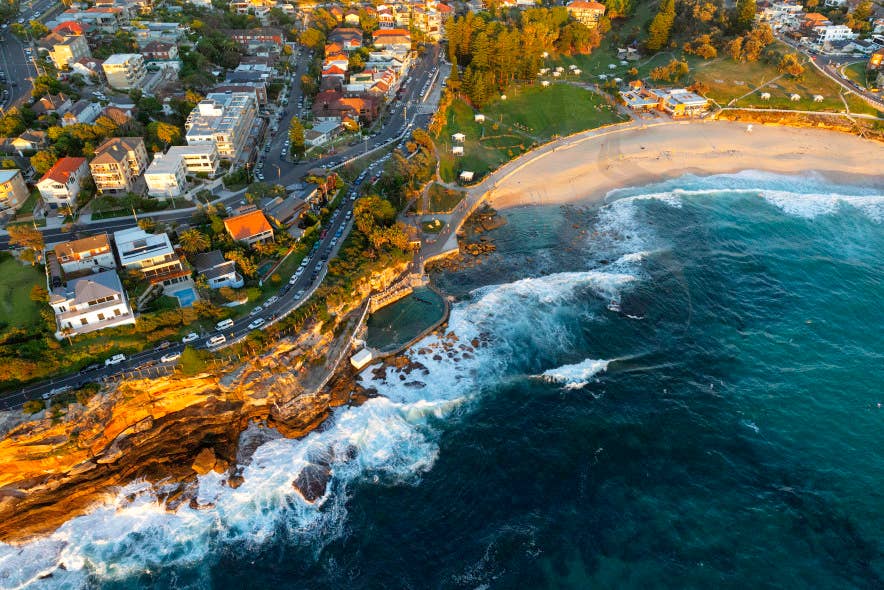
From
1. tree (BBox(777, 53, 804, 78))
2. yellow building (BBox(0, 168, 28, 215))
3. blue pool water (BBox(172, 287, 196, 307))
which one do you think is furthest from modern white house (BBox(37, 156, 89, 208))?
tree (BBox(777, 53, 804, 78))

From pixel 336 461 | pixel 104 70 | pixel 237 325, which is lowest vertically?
pixel 336 461

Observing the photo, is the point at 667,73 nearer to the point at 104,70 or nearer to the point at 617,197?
the point at 617,197

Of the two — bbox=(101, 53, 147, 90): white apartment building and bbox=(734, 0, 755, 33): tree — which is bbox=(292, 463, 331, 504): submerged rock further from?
bbox=(734, 0, 755, 33): tree

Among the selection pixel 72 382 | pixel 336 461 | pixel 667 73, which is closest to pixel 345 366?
pixel 336 461

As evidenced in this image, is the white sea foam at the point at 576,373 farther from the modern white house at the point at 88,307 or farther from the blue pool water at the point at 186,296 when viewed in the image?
the modern white house at the point at 88,307

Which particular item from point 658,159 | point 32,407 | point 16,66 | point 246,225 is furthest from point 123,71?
point 658,159

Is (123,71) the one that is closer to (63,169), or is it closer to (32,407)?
(63,169)
